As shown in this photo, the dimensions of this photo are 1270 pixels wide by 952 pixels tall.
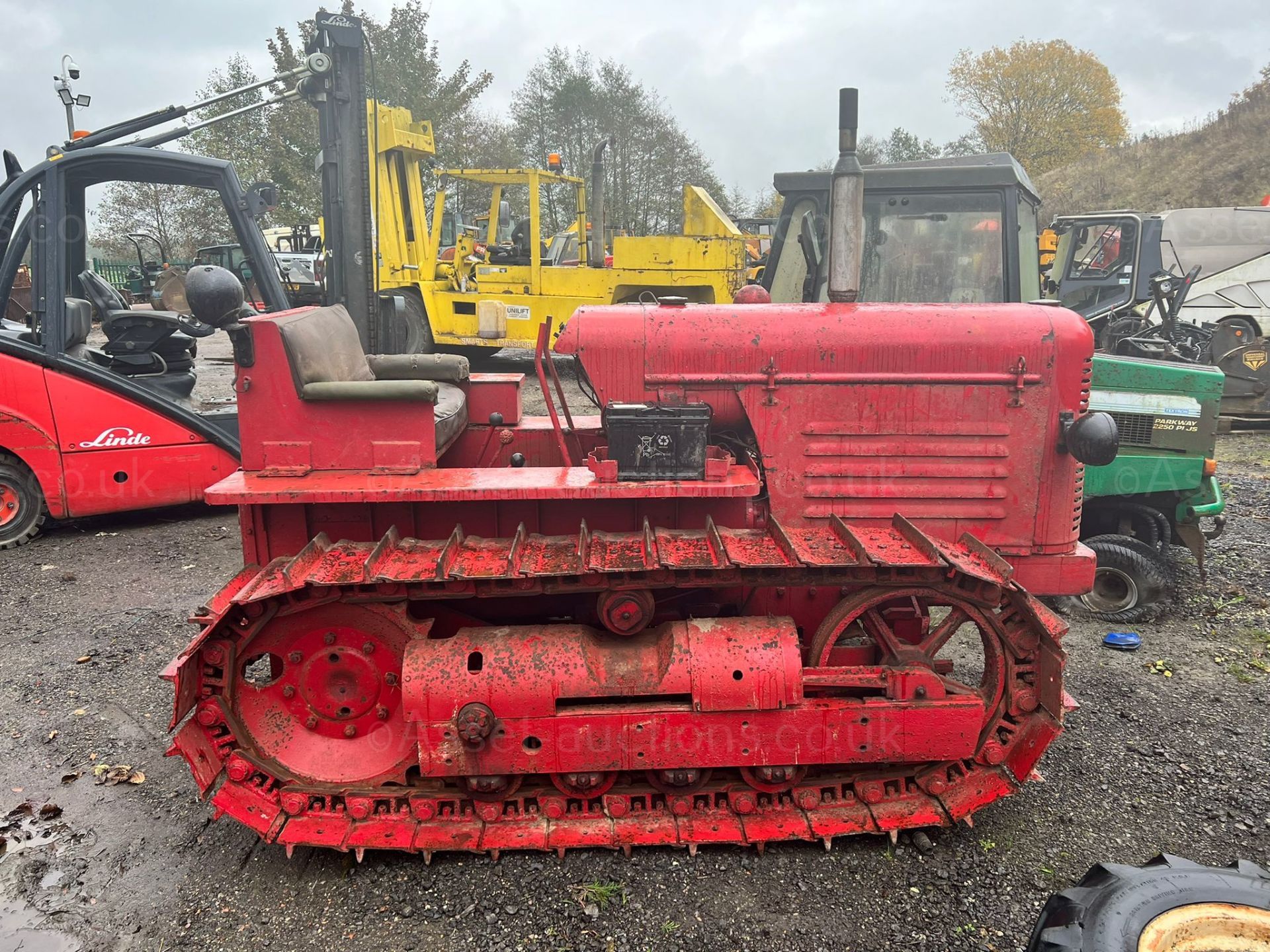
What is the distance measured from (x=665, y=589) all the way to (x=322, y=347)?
1.75 metres

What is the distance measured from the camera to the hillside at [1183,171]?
2497 cm

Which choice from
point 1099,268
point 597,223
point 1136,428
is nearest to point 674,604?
point 1136,428

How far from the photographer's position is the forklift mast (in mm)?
5703

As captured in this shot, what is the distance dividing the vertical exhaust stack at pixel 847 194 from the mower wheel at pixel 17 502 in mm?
5958

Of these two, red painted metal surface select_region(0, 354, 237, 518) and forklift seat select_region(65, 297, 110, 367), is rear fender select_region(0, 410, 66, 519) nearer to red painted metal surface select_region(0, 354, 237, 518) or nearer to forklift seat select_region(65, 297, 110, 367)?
red painted metal surface select_region(0, 354, 237, 518)

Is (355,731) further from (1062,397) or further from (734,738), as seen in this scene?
(1062,397)

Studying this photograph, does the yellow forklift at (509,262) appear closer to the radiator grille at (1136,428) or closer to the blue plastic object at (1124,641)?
the radiator grille at (1136,428)

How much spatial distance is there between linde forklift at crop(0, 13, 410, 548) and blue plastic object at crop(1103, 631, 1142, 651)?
5.19m

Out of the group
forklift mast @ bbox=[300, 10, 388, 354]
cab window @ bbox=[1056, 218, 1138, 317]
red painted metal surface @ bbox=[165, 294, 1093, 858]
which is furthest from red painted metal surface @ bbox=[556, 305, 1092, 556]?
cab window @ bbox=[1056, 218, 1138, 317]

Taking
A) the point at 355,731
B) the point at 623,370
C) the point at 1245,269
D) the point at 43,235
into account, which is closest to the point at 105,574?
the point at 43,235

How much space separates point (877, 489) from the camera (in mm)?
3367

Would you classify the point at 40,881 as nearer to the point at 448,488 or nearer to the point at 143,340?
the point at 448,488

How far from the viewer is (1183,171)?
88.6 ft

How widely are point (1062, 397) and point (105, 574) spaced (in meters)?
5.85
